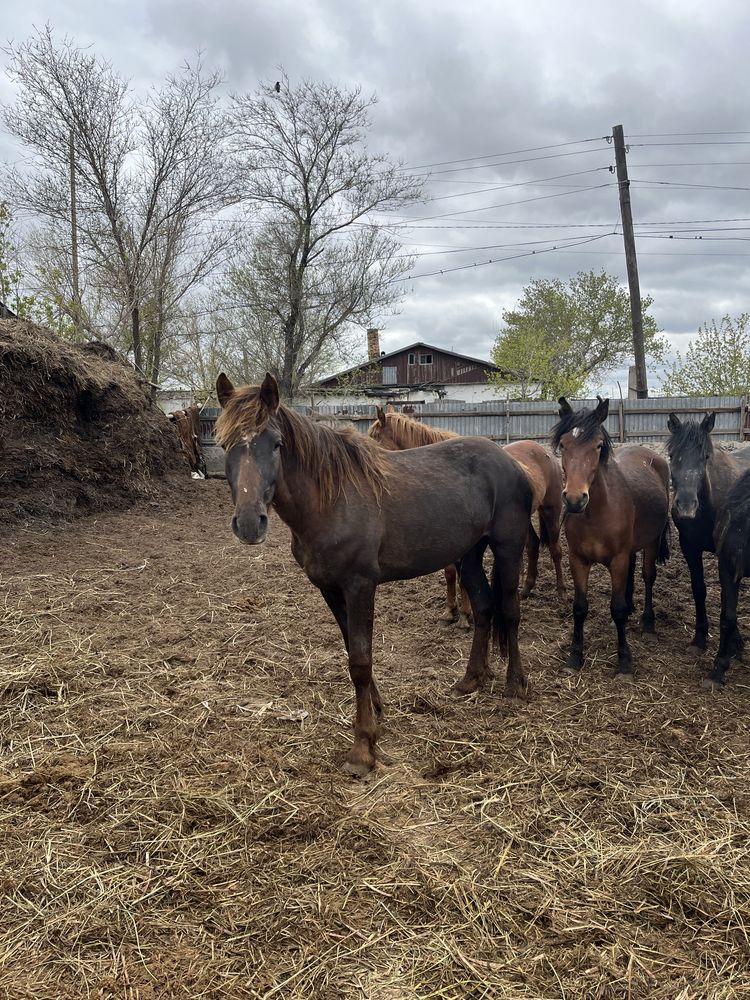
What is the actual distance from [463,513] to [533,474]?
3.15m

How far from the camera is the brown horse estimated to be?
21.5 feet

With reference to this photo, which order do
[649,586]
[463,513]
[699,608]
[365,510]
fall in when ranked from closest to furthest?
1. [365,510]
2. [463,513]
3. [699,608]
4. [649,586]

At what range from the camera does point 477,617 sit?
13.9 feet

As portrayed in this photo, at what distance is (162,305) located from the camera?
59.3 ft

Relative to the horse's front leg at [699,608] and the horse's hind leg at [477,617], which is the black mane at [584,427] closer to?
the horse's hind leg at [477,617]

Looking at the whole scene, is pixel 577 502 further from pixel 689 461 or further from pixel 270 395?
pixel 270 395

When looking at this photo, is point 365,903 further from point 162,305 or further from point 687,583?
point 162,305

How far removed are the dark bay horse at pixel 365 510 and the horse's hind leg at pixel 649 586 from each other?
6.47 ft

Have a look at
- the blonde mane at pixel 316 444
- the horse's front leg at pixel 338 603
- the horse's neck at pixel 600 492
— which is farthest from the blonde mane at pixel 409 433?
the horse's front leg at pixel 338 603

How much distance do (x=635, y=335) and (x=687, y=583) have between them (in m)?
10.9

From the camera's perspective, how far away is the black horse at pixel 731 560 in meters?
4.30

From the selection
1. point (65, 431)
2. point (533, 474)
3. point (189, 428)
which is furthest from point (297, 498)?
point (189, 428)

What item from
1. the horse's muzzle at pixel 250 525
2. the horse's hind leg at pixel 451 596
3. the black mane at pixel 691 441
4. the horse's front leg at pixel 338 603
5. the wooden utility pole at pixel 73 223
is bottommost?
the horse's hind leg at pixel 451 596


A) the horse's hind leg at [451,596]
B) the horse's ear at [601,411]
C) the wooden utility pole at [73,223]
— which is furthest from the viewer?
the wooden utility pole at [73,223]
